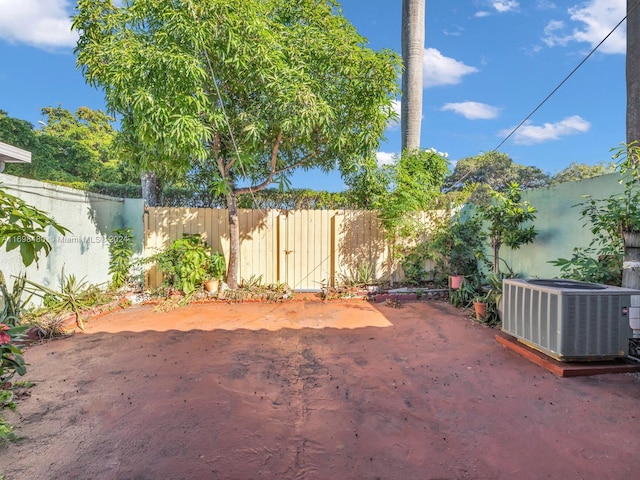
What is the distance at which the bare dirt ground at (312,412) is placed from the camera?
1663 millimetres

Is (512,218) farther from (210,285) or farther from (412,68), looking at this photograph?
(210,285)

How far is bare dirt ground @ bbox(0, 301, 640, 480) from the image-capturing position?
1.66m

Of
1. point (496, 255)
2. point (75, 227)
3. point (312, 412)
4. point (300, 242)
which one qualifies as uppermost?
point (75, 227)

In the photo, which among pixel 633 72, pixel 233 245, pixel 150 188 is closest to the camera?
pixel 633 72

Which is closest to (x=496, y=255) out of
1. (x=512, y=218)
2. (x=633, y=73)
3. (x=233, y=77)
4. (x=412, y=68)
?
(x=512, y=218)

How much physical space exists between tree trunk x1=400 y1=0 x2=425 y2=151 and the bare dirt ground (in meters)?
5.25

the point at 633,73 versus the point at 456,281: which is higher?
the point at 633,73

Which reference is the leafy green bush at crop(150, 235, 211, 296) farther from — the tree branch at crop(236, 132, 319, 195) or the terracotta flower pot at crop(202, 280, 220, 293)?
the tree branch at crop(236, 132, 319, 195)

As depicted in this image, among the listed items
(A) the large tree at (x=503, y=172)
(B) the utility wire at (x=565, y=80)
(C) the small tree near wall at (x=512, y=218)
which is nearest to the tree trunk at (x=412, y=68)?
(B) the utility wire at (x=565, y=80)

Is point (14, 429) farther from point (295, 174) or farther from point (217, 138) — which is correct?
point (295, 174)

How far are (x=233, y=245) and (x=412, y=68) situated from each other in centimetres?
561

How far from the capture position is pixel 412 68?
7324 mm

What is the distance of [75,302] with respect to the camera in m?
4.45

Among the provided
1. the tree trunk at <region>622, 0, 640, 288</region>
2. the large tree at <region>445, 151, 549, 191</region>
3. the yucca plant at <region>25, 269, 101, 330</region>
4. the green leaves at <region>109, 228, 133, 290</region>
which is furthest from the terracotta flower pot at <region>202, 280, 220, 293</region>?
the large tree at <region>445, 151, 549, 191</region>
